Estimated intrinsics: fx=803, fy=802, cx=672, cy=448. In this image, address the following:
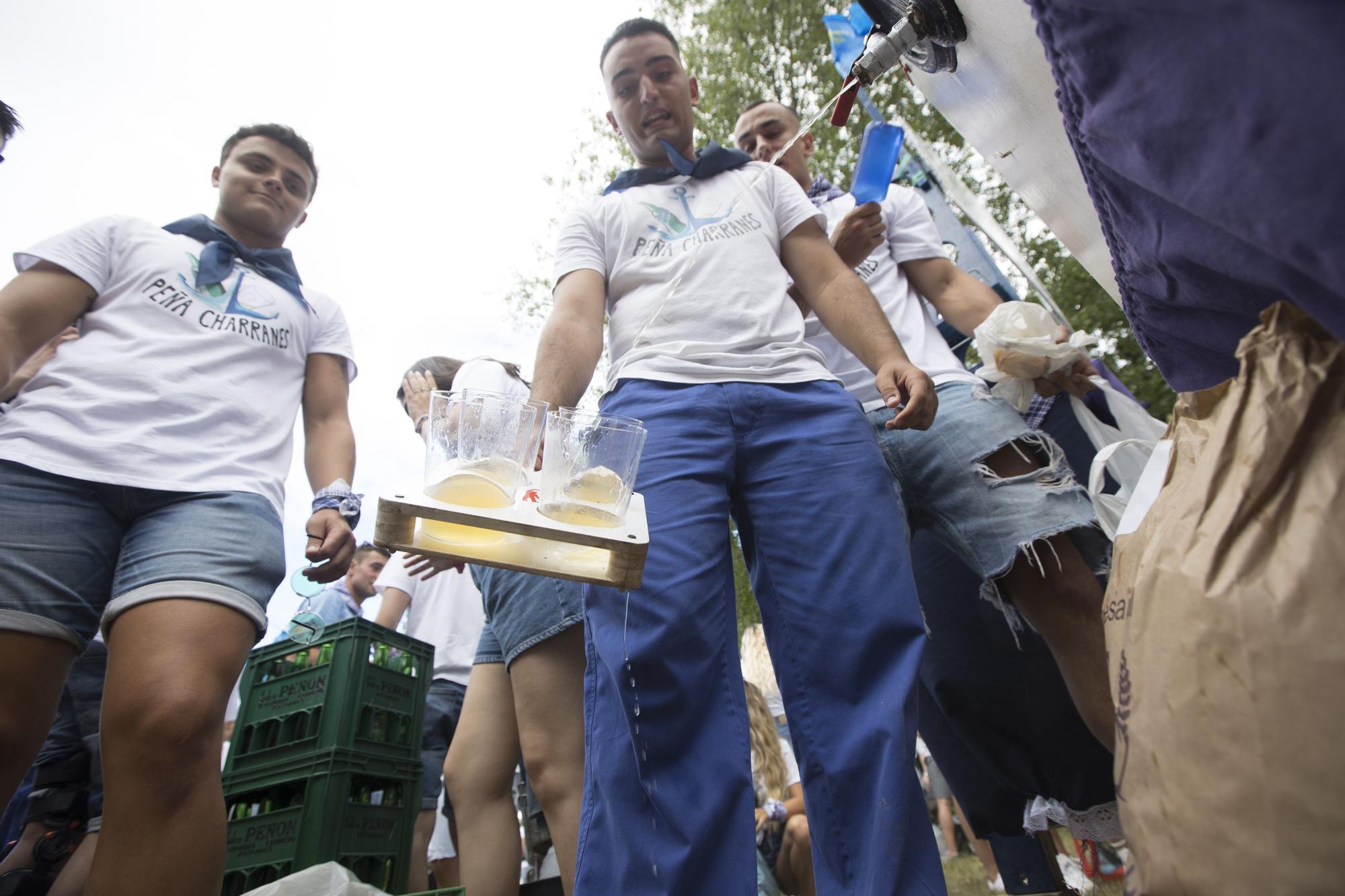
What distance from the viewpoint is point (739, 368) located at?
184cm

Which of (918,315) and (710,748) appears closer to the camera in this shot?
(710,748)

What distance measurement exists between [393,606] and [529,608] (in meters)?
2.09

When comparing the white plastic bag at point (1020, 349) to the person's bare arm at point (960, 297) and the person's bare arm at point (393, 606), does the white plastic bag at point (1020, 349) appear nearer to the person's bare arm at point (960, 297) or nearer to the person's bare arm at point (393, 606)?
the person's bare arm at point (960, 297)

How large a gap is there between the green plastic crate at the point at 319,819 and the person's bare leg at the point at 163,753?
3.58 feet

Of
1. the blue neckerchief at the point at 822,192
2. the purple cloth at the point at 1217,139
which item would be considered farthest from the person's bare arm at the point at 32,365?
the blue neckerchief at the point at 822,192

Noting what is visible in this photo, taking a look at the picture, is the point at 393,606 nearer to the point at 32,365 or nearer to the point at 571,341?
the point at 32,365

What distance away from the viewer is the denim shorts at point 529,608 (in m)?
2.16

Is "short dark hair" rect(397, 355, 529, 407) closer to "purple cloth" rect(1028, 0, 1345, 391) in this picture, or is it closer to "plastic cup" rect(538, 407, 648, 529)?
"plastic cup" rect(538, 407, 648, 529)

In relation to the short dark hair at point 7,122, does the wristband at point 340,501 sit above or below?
below

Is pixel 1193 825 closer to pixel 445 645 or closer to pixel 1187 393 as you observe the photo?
pixel 1187 393

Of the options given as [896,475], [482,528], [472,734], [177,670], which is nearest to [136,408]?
[177,670]

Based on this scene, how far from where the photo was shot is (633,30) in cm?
242

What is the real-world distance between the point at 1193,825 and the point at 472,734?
7.85 feet

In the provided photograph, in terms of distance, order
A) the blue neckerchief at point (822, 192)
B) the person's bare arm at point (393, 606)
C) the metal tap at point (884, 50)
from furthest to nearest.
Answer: the person's bare arm at point (393, 606) < the blue neckerchief at point (822, 192) < the metal tap at point (884, 50)
